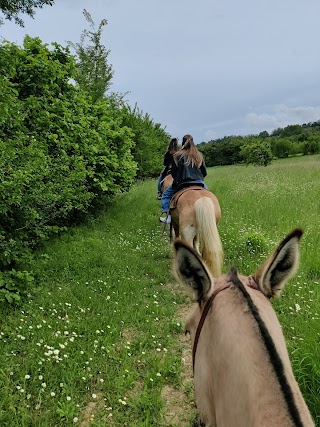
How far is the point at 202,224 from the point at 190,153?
196cm

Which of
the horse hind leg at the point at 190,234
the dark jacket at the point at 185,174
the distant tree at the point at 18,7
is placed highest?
the distant tree at the point at 18,7

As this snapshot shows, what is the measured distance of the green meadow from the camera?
3.05 m

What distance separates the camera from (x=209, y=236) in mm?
4703

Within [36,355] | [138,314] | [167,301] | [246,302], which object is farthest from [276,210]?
[246,302]

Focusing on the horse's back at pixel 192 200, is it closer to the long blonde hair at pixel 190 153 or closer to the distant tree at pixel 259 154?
the long blonde hair at pixel 190 153

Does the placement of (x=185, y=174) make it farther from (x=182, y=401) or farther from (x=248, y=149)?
(x=248, y=149)

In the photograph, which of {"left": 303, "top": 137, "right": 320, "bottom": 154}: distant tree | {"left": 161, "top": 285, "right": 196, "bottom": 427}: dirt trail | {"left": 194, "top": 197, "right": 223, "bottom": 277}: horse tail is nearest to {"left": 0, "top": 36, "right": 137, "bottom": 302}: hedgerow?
{"left": 161, "top": 285, "right": 196, "bottom": 427}: dirt trail

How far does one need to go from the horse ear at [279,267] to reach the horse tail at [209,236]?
294 centimetres

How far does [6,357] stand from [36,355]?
0.30m

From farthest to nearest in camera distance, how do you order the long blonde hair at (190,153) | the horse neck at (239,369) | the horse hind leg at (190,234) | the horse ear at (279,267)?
the long blonde hair at (190,153)
the horse hind leg at (190,234)
the horse ear at (279,267)
the horse neck at (239,369)

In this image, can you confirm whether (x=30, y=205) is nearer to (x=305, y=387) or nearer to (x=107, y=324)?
(x=107, y=324)

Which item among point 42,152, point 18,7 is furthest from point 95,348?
point 18,7

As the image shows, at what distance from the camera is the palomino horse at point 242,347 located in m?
1.01

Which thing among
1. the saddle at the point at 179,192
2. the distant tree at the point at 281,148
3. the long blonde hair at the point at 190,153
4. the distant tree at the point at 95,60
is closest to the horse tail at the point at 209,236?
the saddle at the point at 179,192
